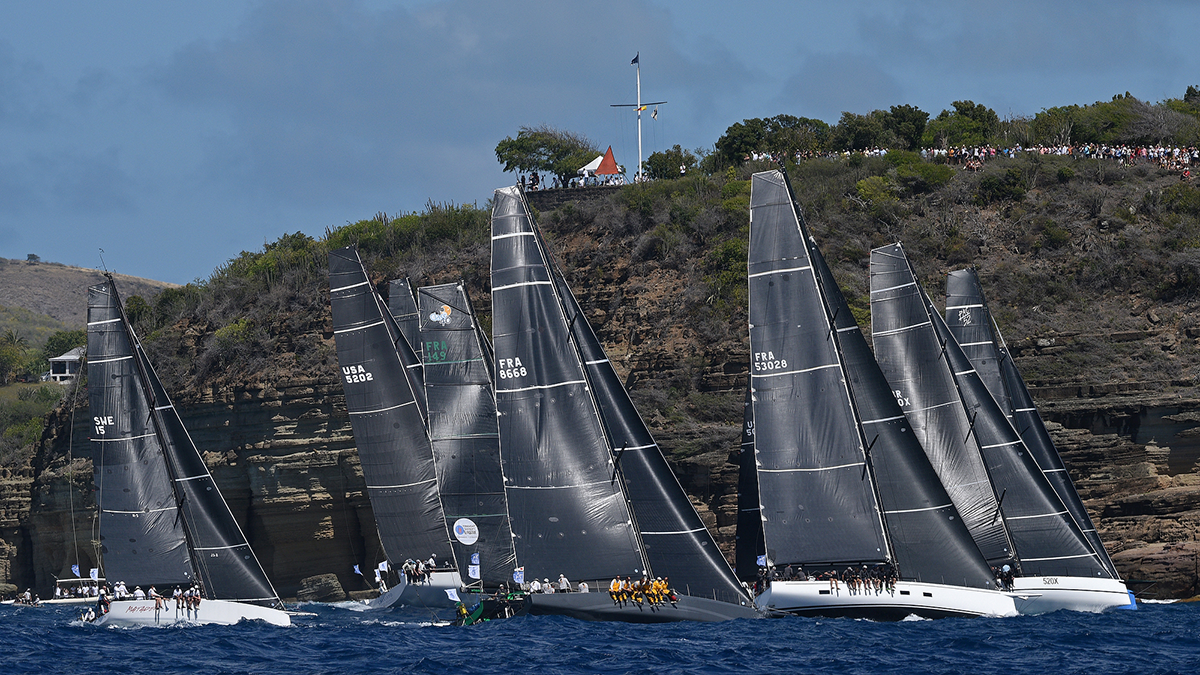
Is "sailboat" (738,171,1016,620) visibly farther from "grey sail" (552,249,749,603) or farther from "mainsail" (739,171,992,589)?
"grey sail" (552,249,749,603)

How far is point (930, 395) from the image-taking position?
35938 millimetres

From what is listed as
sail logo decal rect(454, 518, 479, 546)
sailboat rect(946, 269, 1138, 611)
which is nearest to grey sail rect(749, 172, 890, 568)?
sailboat rect(946, 269, 1138, 611)

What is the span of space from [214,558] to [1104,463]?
26458 mm

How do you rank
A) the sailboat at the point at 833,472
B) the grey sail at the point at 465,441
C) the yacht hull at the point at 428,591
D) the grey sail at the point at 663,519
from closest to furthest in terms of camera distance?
1. the sailboat at the point at 833,472
2. the grey sail at the point at 663,519
3. the grey sail at the point at 465,441
4. the yacht hull at the point at 428,591

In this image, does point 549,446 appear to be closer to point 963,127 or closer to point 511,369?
point 511,369

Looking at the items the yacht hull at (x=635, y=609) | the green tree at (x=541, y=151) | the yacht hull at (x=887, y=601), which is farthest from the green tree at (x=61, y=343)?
the yacht hull at (x=887, y=601)

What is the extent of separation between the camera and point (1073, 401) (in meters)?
45.7

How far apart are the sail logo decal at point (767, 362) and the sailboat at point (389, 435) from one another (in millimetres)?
12873

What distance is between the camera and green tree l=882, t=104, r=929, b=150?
2813 inches

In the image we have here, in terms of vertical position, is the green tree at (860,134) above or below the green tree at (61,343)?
above

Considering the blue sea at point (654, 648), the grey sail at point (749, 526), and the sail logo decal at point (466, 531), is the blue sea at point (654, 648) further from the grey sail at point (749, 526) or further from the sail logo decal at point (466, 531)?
the sail logo decal at point (466, 531)

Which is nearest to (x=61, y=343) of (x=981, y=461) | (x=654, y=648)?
(x=981, y=461)

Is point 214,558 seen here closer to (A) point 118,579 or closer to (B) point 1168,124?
(A) point 118,579

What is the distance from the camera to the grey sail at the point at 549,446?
3086 cm
